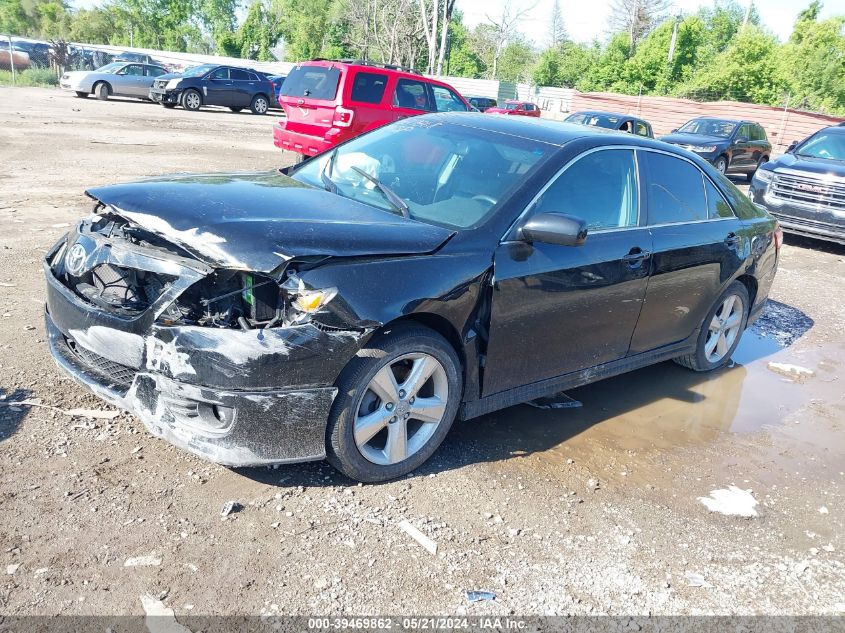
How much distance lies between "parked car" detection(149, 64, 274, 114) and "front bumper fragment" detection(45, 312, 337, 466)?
2431cm

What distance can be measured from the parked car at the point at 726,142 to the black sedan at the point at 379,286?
14402mm

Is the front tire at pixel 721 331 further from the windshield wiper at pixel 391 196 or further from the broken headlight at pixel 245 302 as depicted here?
the broken headlight at pixel 245 302

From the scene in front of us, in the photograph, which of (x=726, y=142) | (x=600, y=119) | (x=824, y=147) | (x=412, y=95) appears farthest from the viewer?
(x=726, y=142)

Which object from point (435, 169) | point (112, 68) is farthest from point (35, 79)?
point (435, 169)

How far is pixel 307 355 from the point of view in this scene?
121 inches

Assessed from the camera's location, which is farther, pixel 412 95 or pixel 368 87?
pixel 412 95

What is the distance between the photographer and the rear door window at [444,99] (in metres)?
14.6

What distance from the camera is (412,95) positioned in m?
14.1

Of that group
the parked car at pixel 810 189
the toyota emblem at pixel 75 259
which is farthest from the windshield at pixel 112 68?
the toyota emblem at pixel 75 259

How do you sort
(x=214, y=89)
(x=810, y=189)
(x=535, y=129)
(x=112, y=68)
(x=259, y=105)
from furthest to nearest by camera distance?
(x=259, y=105)
(x=112, y=68)
(x=214, y=89)
(x=810, y=189)
(x=535, y=129)

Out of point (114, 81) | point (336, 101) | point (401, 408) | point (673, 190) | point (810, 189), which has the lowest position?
point (401, 408)

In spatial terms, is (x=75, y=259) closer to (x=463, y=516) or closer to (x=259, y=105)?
(x=463, y=516)

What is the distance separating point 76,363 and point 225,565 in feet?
4.40

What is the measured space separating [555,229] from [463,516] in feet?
4.80
